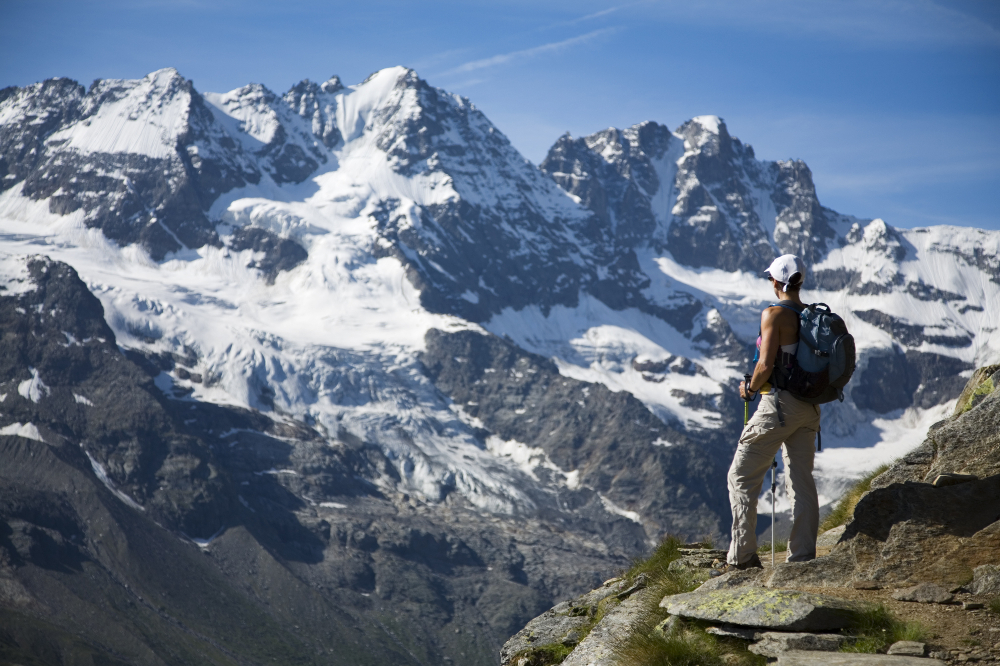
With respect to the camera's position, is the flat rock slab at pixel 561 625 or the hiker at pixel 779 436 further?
the flat rock slab at pixel 561 625

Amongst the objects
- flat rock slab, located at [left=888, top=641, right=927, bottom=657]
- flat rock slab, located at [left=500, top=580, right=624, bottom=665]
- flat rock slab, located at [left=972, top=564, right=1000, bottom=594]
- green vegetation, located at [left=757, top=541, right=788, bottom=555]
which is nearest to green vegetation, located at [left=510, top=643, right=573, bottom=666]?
flat rock slab, located at [left=500, top=580, right=624, bottom=665]

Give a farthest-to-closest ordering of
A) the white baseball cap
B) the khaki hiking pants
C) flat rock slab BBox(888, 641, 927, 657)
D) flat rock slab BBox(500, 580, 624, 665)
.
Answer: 1. flat rock slab BBox(500, 580, 624, 665)
2. the white baseball cap
3. the khaki hiking pants
4. flat rock slab BBox(888, 641, 927, 657)

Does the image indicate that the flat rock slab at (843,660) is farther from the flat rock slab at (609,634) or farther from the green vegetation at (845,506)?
the green vegetation at (845,506)

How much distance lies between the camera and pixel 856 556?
43.9 ft

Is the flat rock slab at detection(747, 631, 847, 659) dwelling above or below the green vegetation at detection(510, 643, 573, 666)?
above

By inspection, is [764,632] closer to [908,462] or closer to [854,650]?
[854,650]

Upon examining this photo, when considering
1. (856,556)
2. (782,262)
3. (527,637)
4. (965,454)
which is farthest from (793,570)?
(527,637)

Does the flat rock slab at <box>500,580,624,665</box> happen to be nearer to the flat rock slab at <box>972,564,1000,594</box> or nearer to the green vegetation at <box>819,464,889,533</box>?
the green vegetation at <box>819,464,889,533</box>

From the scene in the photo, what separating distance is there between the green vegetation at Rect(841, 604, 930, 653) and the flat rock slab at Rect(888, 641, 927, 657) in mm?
146

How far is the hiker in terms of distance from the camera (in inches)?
567

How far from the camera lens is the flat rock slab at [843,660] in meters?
10.9

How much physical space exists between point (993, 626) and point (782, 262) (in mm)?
5802

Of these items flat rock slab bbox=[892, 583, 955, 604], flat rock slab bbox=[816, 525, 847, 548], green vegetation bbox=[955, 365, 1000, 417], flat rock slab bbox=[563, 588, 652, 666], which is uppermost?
green vegetation bbox=[955, 365, 1000, 417]

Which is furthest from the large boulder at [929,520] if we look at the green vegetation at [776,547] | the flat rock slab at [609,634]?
the green vegetation at [776,547]
